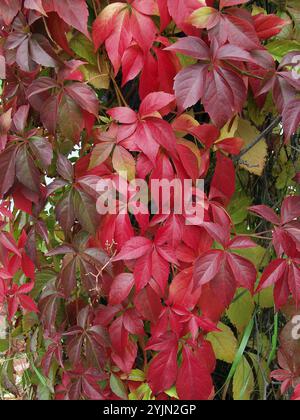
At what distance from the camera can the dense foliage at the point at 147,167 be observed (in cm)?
94

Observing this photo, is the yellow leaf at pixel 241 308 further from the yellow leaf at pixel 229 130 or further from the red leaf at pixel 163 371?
the yellow leaf at pixel 229 130

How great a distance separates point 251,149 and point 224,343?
1.28 ft

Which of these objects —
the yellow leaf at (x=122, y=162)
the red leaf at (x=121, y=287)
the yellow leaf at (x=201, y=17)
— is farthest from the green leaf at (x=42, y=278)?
the yellow leaf at (x=201, y=17)

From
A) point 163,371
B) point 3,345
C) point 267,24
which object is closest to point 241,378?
point 163,371

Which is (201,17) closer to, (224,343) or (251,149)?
(251,149)

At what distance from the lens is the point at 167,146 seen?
96 centimetres

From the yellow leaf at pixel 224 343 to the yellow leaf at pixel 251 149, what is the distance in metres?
0.32

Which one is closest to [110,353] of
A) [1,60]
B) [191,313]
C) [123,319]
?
[123,319]

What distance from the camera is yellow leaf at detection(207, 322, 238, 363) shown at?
3.70 feet

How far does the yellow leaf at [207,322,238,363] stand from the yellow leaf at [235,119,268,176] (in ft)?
1.06

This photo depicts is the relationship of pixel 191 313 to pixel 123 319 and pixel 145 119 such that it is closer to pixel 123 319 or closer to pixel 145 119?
pixel 123 319

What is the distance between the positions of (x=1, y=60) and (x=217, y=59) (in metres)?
0.38

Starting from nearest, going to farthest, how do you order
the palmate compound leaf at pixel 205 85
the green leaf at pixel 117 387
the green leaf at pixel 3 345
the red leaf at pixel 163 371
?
the palmate compound leaf at pixel 205 85
the red leaf at pixel 163 371
the green leaf at pixel 117 387
the green leaf at pixel 3 345

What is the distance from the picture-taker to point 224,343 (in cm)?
113
